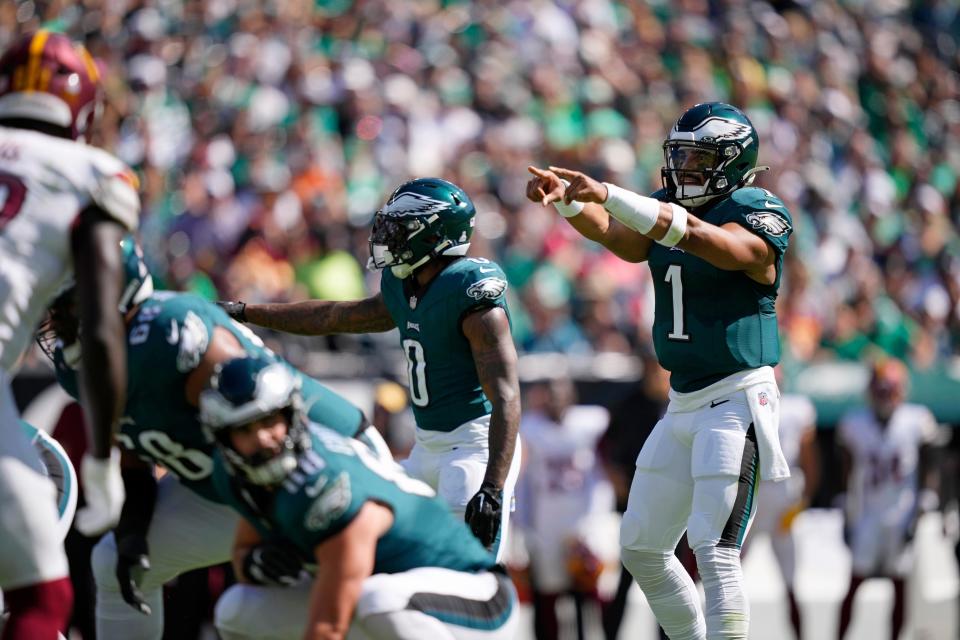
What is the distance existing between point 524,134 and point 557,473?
6083 millimetres

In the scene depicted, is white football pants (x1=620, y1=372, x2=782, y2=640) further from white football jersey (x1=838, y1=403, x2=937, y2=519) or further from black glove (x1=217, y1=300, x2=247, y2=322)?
white football jersey (x1=838, y1=403, x2=937, y2=519)

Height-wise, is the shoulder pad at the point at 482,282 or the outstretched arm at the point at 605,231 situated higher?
the outstretched arm at the point at 605,231

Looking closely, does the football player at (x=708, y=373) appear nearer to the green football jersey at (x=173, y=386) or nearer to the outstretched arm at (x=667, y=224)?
the outstretched arm at (x=667, y=224)

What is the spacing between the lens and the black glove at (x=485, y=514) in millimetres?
5227

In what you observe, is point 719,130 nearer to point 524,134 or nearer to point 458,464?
point 458,464

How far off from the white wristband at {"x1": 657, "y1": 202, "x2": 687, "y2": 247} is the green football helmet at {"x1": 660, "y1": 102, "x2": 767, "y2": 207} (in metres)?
0.53

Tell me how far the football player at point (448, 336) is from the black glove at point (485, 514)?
5.3 inches

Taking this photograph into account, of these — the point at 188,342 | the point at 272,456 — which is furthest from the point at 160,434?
the point at 272,456

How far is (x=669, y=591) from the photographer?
570 centimetres

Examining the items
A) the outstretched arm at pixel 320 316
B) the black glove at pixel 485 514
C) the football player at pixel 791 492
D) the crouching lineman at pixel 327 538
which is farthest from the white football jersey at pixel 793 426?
the crouching lineman at pixel 327 538

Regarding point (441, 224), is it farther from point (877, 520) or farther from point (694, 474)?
point (877, 520)

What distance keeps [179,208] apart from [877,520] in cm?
608

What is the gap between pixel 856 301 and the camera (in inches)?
516

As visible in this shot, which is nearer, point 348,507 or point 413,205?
point 348,507
